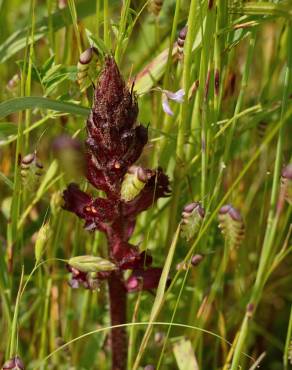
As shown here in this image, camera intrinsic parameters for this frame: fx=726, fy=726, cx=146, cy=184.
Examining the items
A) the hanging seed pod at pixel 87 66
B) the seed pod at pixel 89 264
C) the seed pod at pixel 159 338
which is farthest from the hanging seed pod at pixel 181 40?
the seed pod at pixel 159 338

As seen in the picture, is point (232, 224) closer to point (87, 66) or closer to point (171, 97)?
point (171, 97)

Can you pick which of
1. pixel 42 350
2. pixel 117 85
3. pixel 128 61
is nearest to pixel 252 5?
pixel 117 85

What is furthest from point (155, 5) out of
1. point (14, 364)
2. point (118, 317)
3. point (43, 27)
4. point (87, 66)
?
point (14, 364)

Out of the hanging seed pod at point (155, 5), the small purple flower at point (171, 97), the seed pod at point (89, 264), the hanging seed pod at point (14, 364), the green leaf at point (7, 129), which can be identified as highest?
the hanging seed pod at point (155, 5)

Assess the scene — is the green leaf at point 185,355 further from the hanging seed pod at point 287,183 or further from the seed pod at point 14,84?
the seed pod at point 14,84

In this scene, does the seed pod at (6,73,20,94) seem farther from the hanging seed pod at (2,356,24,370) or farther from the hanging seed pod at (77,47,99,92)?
the hanging seed pod at (2,356,24,370)
